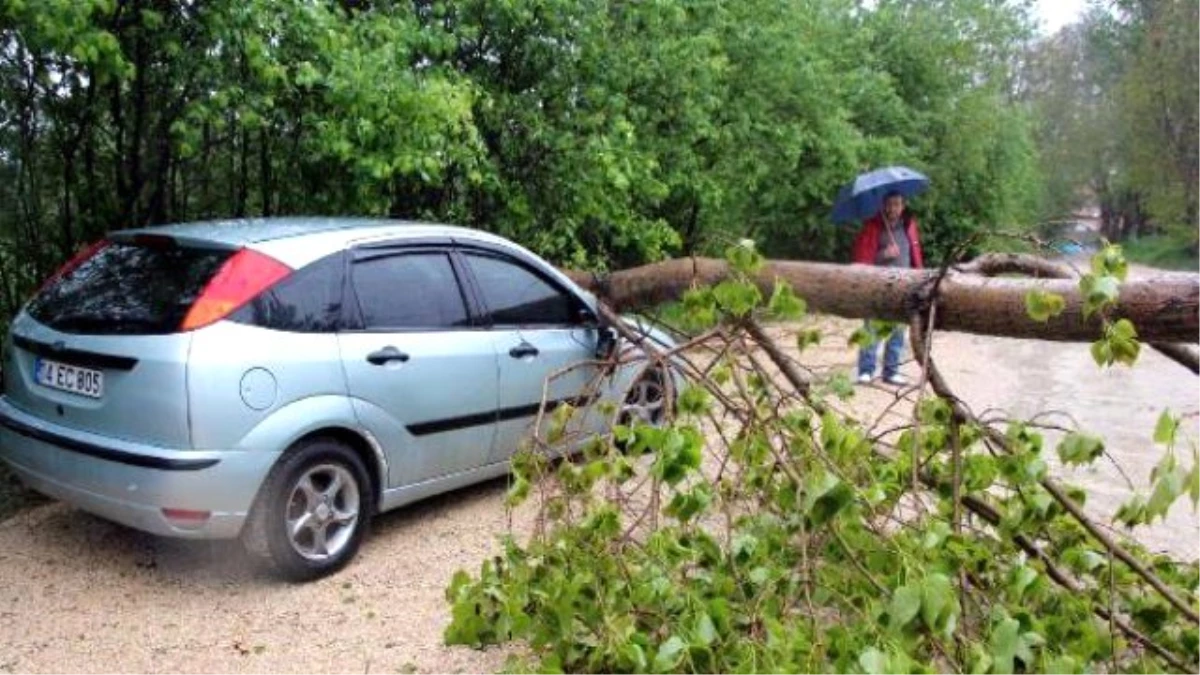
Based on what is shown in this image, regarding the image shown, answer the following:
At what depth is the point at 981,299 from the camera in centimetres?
350

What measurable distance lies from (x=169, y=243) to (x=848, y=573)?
3.26m

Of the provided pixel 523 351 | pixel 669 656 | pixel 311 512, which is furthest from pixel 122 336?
pixel 669 656

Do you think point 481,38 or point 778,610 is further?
point 481,38

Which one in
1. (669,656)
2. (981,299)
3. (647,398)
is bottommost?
(647,398)

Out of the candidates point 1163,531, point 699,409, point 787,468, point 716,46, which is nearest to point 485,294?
point 699,409

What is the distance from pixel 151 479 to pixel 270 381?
0.58 meters

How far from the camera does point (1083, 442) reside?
2730 millimetres

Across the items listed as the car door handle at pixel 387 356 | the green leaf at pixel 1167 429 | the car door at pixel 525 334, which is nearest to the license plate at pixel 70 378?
the car door handle at pixel 387 356

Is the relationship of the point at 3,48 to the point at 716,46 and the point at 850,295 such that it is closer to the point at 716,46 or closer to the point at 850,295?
the point at 850,295

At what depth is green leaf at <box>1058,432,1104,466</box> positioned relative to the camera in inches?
107

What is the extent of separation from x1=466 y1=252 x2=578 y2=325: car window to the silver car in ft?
0.06

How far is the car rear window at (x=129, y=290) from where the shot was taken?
4086 millimetres

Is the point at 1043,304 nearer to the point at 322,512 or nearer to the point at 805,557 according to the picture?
the point at 805,557

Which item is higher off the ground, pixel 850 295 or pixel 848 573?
pixel 850 295
